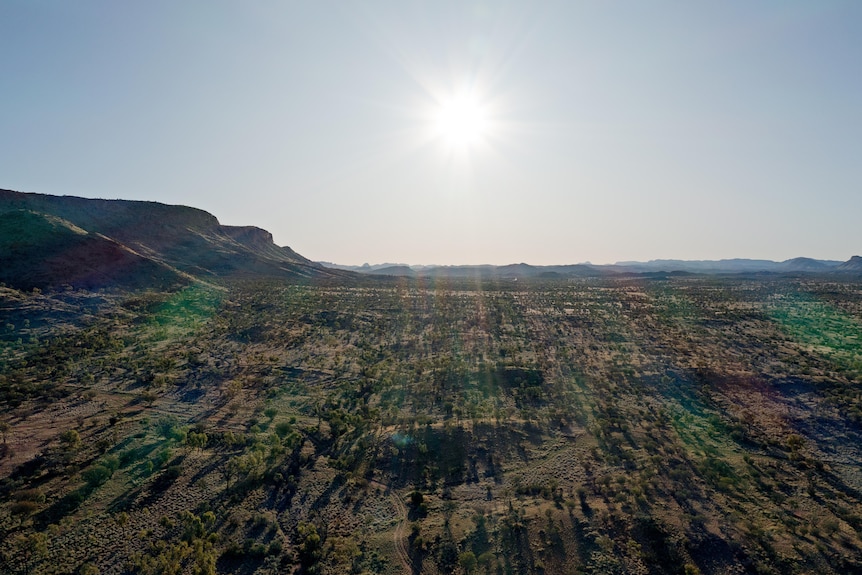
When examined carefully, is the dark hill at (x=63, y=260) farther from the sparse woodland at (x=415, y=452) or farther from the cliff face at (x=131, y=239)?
the sparse woodland at (x=415, y=452)

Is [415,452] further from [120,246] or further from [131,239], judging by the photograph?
[131,239]

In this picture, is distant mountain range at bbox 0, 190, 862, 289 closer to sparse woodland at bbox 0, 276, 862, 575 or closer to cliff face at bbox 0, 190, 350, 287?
cliff face at bbox 0, 190, 350, 287

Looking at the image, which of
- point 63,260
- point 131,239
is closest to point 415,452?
point 63,260

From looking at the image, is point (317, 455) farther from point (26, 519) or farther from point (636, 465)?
point (636, 465)

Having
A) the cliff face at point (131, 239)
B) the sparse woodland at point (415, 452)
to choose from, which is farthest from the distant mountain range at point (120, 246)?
the sparse woodland at point (415, 452)

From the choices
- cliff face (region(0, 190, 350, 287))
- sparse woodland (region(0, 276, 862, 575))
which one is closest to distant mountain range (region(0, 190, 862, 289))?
cliff face (region(0, 190, 350, 287))

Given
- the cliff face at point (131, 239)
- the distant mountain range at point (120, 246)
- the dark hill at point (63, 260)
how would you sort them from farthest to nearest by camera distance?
the cliff face at point (131, 239)
the distant mountain range at point (120, 246)
the dark hill at point (63, 260)
